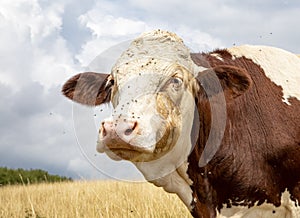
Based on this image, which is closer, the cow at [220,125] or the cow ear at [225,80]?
the cow at [220,125]

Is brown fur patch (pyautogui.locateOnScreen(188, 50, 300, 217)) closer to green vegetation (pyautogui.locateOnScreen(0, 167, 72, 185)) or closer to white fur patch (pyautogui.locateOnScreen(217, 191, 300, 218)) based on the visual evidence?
white fur patch (pyautogui.locateOnScreen(217, 191, 300, 218))

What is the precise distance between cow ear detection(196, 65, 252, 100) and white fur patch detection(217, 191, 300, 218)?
1.17 m

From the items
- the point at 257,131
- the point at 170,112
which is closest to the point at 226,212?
the point at 257,131

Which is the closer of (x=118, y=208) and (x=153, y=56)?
(x=153, y=56)

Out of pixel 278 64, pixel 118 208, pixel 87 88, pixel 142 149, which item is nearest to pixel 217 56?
pixel 278 64

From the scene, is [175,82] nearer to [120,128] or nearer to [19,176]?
[120,128]

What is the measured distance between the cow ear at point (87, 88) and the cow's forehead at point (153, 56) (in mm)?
546

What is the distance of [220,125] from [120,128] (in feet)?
5.60

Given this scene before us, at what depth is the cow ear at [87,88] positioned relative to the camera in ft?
18.0

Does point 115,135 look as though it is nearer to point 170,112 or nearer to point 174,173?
point 170,112

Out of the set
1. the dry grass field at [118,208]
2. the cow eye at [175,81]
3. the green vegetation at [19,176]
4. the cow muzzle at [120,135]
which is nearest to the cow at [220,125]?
the cow eye at [175,81]

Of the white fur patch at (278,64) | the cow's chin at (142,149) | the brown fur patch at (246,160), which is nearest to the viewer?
the cow's chin at (142,149)

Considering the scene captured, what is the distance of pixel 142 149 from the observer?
167 inches

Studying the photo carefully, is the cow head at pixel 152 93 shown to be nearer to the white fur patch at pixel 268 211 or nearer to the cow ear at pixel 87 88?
the cow ear at pixel 87 88
